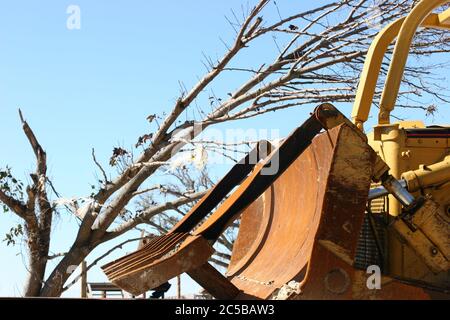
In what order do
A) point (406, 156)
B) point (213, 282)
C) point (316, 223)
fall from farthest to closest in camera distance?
point (406, 156) → point (213, 282) → point (316, 223)

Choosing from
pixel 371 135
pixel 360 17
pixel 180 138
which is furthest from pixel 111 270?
pixel 360 17

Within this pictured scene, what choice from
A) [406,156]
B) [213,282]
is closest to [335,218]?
[213,282]

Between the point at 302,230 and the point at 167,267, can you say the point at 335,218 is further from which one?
the point at 167,267

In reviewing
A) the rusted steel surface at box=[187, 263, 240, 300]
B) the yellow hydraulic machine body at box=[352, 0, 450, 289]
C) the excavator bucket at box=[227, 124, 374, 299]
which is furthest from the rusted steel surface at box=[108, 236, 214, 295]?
the yellow hydraulic machine body at box=[352, 0, 450, 289]

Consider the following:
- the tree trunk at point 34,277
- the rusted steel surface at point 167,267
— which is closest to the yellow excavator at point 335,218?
the rusted steel surface at point 167,267

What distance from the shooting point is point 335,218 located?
392cm

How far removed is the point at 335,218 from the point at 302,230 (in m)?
0.65

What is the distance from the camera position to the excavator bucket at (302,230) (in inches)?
153

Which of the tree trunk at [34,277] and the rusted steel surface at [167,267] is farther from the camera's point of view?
the tree trunk at [34,277]

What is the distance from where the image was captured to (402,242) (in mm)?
4582

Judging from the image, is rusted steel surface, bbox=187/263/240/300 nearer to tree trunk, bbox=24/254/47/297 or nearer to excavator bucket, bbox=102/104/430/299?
excavator bucket, bbox=102/104/430/299

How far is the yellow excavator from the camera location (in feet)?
12.8

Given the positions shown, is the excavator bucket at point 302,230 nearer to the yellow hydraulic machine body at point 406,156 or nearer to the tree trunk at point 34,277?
the yellow hydraulic machine body at point 406,156

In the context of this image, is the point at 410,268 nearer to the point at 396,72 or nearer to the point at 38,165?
the point at 396,72
